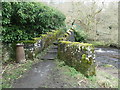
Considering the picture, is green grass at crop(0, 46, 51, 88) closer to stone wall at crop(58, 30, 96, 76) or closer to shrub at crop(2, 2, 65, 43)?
shrub at crop(2, 2, 65, 43)

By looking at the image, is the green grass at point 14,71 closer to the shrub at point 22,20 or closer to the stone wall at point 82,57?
the shrub at point 22,20

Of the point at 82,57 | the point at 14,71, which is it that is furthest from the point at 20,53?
the point at 82,57

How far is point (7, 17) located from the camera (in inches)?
216

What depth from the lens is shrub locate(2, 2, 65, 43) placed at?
5561mm

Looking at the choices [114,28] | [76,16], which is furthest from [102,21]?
[76,16]

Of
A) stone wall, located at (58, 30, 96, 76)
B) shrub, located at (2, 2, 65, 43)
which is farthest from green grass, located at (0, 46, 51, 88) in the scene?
stone wall, located at (58, 30, 96, 76)

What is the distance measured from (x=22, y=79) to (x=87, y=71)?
234 centimetres

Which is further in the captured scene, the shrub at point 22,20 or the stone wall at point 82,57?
the shrub at point 22,20

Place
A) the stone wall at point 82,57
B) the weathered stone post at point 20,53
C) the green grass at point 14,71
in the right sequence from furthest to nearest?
the weathered stone post at point 20,53
the stone wall at point 82,57
the green grass at point 14,71

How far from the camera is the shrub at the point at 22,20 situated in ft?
18.2

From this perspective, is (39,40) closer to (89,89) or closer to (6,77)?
(6,77)

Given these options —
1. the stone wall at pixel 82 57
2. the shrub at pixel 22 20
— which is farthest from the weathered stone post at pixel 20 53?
the stone wall at pixel 82 57

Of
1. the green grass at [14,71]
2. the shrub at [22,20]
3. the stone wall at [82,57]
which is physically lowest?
the green grass at [14,71]

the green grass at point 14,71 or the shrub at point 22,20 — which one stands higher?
the shrub at point 22,20
